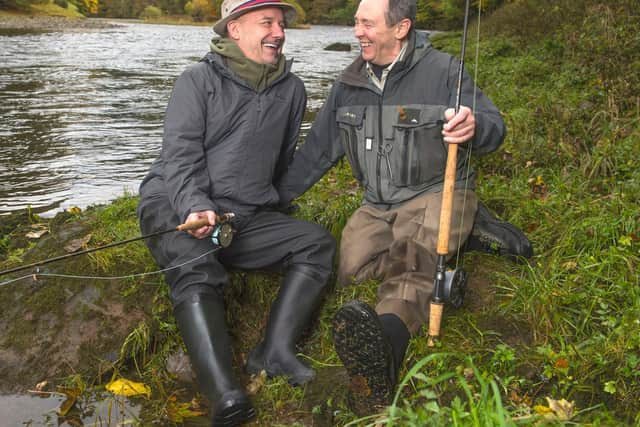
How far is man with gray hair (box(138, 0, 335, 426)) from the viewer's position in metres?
3.50

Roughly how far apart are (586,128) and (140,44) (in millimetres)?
26960

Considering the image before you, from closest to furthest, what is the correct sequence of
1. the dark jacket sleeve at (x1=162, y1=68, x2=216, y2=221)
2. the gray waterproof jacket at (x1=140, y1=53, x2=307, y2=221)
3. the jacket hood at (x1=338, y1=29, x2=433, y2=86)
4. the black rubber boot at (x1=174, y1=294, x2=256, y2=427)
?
the black rubber boot at (x1=174, y1=294, x2=256, y2=427)
the dark jacket sleeve at (x1=162, y1=68, x2=216, y2=221)
the gray waterproof jacket at (x1=140, y1=53, x2=307, y2=221)
the jacket hood at (x1=338, y1=29, x2=433, y2=86)

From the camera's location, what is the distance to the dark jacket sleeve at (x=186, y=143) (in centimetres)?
357

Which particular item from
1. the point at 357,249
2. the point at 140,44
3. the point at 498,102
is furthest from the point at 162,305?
the point at 140,44

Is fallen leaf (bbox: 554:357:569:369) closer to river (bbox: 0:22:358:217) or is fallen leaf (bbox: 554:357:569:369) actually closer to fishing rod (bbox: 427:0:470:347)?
fishing rod (bbox: 427:0:470:347)

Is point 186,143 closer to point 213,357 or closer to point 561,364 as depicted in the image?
point 213,357

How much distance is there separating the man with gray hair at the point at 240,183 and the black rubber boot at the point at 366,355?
1.84 ft

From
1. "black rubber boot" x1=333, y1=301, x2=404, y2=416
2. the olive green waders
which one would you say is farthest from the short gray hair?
"black rubber boot" x1=333, y1=301, x2=404, y2=416

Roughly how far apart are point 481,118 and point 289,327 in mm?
1537

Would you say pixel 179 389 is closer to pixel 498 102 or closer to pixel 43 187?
pixel 43 187

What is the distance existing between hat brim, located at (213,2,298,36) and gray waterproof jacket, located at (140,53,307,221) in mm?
160

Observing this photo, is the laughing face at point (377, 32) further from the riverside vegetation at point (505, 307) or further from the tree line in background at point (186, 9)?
the tree line in background at point (186, 9)

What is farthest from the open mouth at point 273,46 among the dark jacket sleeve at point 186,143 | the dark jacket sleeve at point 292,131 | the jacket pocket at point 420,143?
the jacket pocket at point 420,143

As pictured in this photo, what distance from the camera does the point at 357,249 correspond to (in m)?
3.98
